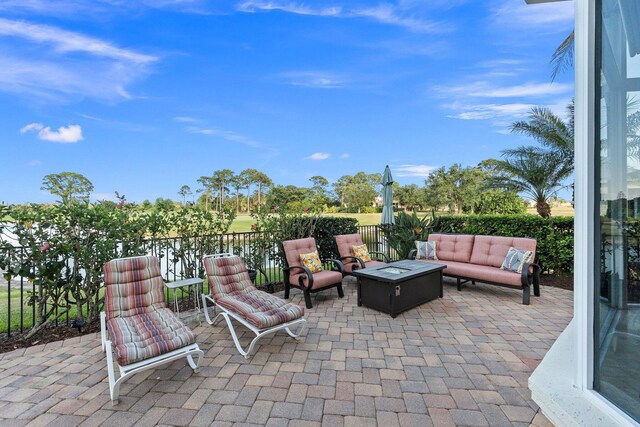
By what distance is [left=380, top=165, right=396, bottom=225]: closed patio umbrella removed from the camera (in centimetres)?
795

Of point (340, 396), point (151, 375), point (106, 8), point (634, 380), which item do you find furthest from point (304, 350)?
point (106, 8)

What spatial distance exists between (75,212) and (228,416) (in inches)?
134

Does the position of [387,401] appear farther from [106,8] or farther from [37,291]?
[106,8]

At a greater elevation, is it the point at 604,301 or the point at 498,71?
the point at 498,71

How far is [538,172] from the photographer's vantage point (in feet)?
27.4

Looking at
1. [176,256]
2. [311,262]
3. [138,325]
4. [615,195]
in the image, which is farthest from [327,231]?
[615,195]

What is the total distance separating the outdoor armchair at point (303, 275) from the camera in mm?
4720

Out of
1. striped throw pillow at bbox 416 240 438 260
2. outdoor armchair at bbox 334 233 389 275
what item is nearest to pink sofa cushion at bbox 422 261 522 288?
striped throw pillow at bbox 416 240 438 260

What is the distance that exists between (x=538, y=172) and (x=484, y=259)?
470cm

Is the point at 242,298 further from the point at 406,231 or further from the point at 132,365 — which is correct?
the point at 406,231

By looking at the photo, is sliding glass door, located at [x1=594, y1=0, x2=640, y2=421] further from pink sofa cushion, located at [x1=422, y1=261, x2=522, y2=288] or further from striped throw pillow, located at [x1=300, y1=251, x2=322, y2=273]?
striped throw pillow, located at [x1=300, y1=251, x2=322, y2=273]

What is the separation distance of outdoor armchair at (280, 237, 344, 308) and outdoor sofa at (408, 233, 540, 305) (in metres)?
2.17

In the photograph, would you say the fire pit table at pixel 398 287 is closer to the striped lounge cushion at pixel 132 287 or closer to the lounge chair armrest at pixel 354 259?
the lounge chair armrest at pixel 354 259

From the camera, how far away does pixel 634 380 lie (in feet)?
5.20
